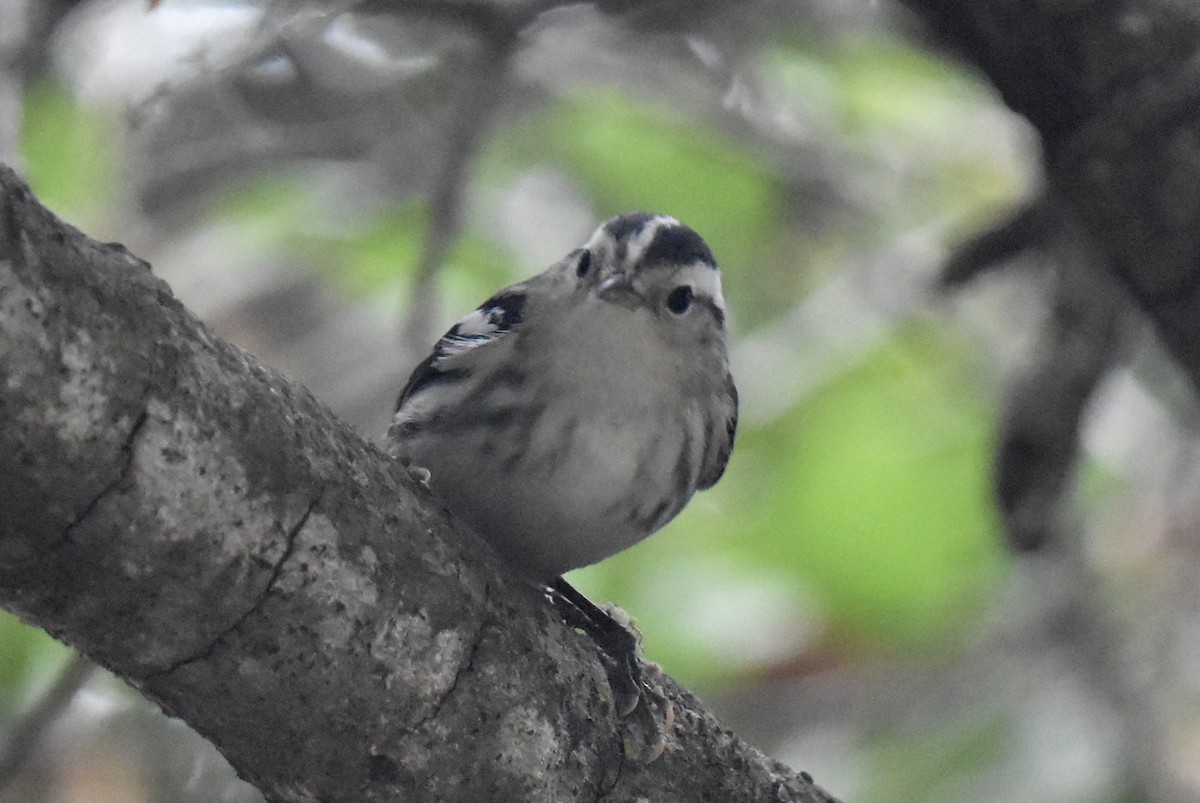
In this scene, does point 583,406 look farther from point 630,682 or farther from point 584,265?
point 630,682

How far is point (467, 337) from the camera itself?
2.97 meters

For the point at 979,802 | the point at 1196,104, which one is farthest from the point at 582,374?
the point at 979,802

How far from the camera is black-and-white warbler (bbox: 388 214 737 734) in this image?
2.66 m

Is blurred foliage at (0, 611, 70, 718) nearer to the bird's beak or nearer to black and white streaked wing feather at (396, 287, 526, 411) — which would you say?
black and white streaked wing feather at (396, 287, 526, 411)

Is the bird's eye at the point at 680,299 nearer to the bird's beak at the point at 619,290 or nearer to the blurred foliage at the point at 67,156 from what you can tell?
the bird's beak at the point at 619,290

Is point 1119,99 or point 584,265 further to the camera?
point 584,265

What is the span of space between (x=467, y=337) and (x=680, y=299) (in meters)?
0.43

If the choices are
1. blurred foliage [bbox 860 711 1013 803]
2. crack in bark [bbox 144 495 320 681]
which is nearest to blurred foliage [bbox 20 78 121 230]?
crack in bark [bbox 144 495 320 681]

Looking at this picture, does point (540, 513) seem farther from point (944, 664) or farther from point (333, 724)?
point (944, 664)

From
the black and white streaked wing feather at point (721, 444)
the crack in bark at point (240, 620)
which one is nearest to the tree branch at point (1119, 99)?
the black and white streaked wing feather at point (721, 444)

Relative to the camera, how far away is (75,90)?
378 cm

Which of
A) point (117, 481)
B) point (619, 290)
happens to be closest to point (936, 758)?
point (619, 290)

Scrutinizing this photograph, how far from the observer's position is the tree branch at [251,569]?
1520mm

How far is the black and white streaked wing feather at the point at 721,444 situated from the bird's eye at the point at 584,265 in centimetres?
38
